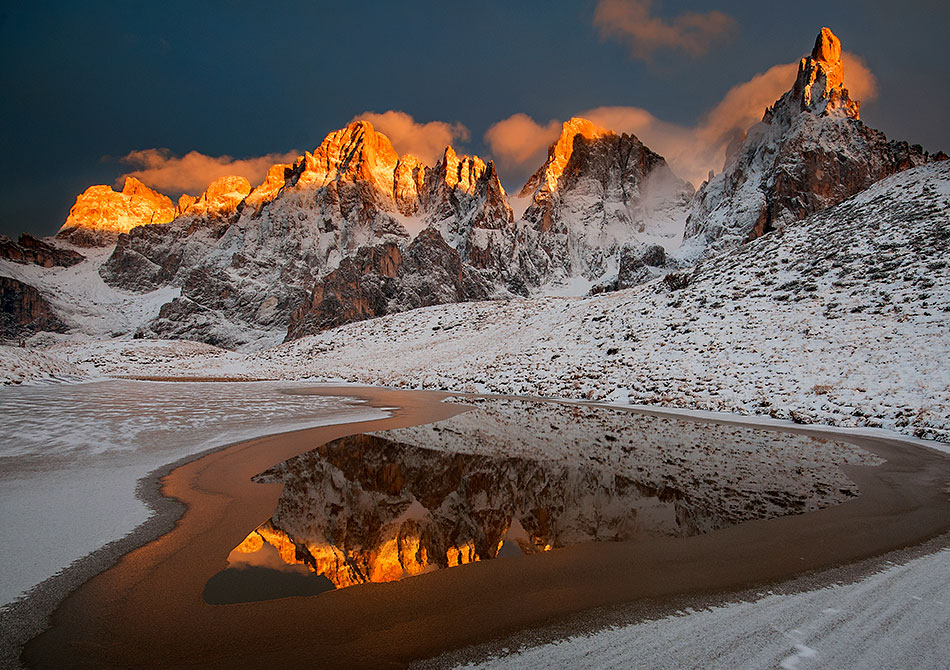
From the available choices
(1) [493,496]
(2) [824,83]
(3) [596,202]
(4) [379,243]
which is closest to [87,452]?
(1) [493,496]

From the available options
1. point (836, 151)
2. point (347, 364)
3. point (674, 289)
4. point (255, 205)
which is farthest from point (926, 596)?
point (255, 205)

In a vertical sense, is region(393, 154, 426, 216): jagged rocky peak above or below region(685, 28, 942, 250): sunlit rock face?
above

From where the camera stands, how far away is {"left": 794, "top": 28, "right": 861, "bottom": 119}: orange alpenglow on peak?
8062 centimetres

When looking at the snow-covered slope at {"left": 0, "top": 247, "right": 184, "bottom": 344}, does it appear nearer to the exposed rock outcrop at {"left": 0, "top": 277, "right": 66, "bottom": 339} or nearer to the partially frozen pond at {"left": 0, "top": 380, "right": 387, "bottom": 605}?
the exposed rock outcrop at {"left": 0, "top": 277, "right": 66, "bottom": 339}

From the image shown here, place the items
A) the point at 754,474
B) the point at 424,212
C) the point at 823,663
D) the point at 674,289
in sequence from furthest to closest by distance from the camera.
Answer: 1. the point at 424,212
2. the point at 674,289
3. the point at 754,474
4. the point at 823,663

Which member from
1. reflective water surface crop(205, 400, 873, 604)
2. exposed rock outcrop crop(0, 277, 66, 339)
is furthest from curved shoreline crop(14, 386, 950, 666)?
exposed rock outcrop crop(0, 277, 66, 339)

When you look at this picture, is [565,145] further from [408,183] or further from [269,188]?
[269,188]

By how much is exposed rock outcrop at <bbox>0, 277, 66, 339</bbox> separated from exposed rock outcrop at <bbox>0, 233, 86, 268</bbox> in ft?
176

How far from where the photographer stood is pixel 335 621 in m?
2.65

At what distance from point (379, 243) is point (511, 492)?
5636 inches

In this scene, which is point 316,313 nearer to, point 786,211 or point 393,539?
point 786,211

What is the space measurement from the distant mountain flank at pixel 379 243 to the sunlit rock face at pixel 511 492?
3316 inches

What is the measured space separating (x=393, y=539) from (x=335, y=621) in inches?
52.6

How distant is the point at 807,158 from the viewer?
244ft
